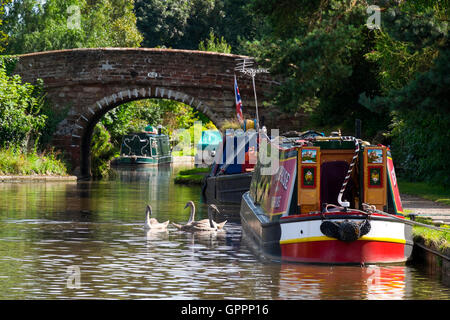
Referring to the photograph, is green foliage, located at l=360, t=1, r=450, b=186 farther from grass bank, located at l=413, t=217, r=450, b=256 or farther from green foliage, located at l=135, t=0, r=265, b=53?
green foliage, located at l=135, t=0, r=265, b=53

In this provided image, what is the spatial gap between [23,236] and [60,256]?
2519 mm

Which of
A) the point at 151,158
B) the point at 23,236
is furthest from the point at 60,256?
the point at 151,158

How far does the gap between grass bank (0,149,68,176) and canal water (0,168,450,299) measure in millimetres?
11262

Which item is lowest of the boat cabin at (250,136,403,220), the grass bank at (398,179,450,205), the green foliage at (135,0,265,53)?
the grass bank at (398,179,450,205)

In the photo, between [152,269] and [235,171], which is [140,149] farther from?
[152,269]

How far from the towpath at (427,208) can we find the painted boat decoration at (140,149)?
30.7 m

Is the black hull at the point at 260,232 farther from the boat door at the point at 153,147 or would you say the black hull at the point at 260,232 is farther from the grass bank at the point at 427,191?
the boat door at the point at 153,147

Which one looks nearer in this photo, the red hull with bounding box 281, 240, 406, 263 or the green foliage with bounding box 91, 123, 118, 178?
the red hull with bounding box 281, 240, 406, 263

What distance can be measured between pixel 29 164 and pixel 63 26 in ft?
59.2

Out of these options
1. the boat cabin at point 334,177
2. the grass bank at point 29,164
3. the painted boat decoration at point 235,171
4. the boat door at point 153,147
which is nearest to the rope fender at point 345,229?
the boat cabin at point 334,177

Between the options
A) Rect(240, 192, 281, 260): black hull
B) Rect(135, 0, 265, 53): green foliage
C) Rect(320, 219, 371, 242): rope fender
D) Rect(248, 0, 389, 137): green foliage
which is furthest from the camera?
Rect(135, 0, 265, 53): green foliage

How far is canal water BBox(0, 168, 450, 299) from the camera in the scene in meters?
10.2

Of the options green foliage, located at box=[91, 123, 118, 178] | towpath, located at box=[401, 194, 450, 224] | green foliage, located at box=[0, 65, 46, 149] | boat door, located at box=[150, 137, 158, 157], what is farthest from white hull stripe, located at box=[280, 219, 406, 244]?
boat door, located at box=[150, 137, 158, 157]
